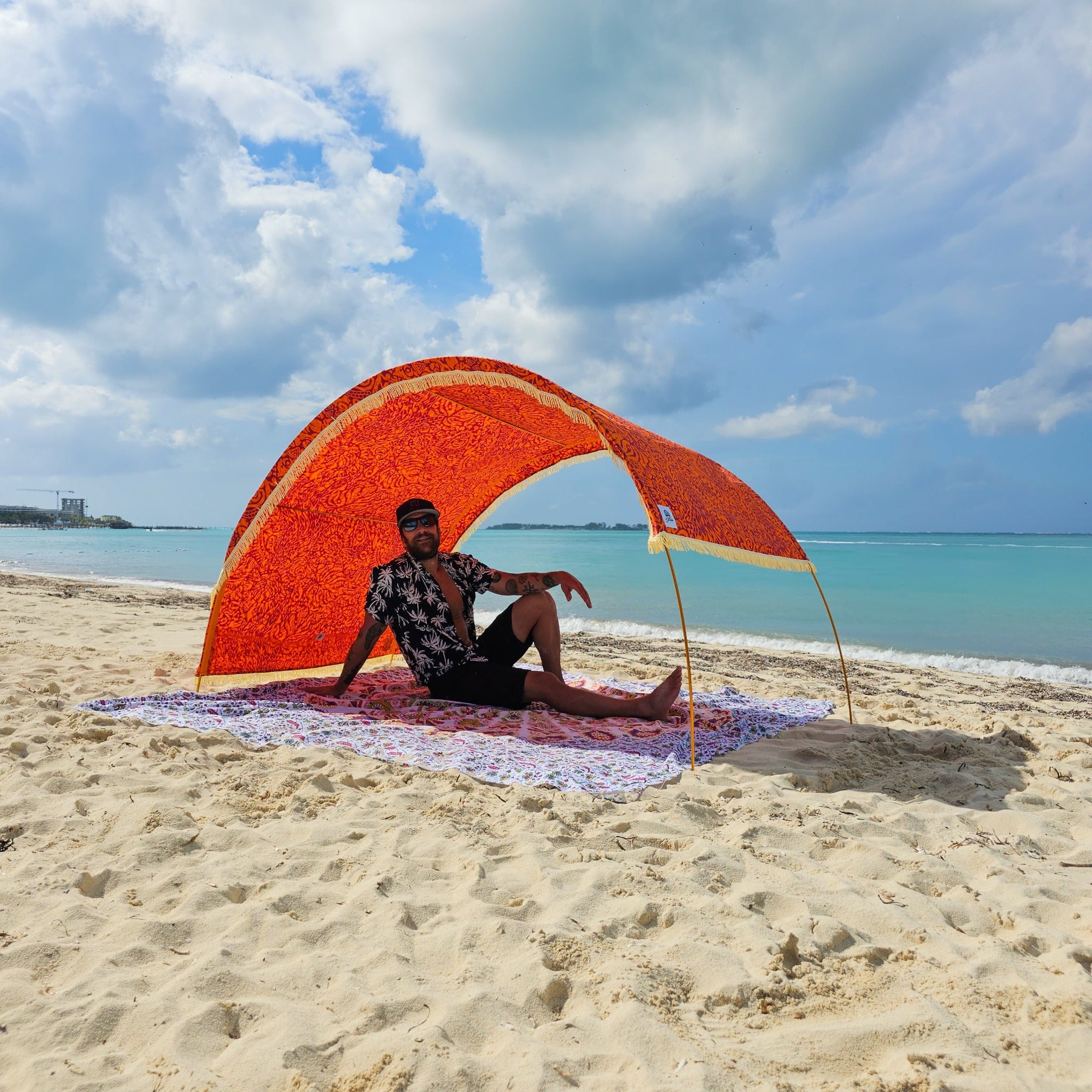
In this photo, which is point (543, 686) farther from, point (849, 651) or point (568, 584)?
point (849, 651)

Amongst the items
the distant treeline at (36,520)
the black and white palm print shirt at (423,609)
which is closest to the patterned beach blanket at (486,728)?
the black and white palm print shirt at (423,609)

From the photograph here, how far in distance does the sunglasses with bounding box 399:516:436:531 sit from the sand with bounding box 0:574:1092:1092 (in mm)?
1574

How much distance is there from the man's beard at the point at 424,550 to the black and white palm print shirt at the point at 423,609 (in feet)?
0.15

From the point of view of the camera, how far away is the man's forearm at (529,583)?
4871mm

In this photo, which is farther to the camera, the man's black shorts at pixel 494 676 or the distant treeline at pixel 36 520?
the distant treeline at pixel 36 520

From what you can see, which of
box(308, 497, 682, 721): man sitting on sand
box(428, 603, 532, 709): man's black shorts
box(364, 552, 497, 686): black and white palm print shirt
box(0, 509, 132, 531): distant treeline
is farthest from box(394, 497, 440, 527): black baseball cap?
box(0, 509, 132, 531): distant treeline

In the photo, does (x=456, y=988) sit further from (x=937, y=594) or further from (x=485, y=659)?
(x=937, y=594)

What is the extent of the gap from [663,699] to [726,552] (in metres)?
1.10

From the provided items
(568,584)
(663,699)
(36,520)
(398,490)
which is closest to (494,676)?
(568,584)

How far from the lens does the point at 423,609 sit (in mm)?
4910

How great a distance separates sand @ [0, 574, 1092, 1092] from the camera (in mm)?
1703

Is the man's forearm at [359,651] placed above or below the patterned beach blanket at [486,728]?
above

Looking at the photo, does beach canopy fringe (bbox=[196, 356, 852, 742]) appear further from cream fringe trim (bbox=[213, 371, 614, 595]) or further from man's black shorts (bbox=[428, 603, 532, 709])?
man's black shorts (bbox=[428, 603, 532, 709])

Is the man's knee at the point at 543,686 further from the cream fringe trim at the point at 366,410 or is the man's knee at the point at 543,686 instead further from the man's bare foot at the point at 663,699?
the cream fringe trim at the point at 366,410
